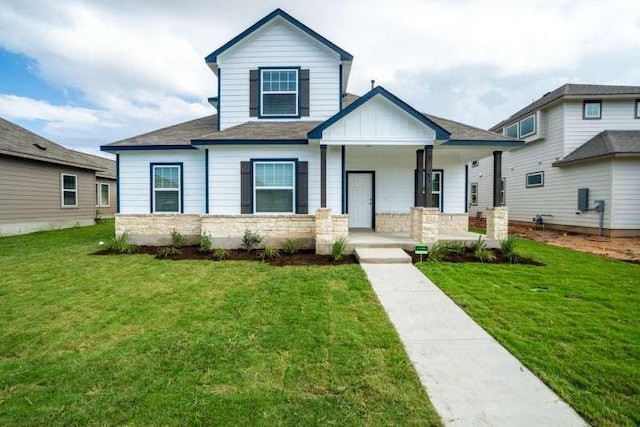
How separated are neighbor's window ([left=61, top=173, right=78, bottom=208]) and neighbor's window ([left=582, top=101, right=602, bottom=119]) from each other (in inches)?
1024

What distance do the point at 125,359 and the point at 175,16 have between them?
524 inches

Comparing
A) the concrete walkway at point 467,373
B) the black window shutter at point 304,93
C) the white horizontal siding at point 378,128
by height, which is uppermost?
the black window shutter at point 304,93

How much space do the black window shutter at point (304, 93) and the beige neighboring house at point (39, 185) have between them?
12197 mm

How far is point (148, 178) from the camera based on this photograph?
10328 millimetres

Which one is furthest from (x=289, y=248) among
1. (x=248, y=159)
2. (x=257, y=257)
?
(x=248, y=159)

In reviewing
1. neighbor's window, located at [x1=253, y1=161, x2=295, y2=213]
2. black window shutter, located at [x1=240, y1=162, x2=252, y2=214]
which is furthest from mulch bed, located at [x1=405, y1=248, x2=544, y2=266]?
black window shutter, located at [x1=240, y1=162, x2=252, y2=214]

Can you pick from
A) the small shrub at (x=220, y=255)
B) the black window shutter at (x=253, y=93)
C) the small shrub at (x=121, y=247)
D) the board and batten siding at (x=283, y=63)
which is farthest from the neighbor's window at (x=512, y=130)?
the small shrub at (x=121, y=247)

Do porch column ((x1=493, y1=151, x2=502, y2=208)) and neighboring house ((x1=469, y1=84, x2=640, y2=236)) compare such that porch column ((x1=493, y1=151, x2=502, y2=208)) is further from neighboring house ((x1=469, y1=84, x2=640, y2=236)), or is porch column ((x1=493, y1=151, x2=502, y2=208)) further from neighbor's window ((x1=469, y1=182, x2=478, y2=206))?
neighbor's window ((x1=469, y1=182, x2=478, y2=206))

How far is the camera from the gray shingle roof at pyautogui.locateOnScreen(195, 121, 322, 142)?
9359 mm

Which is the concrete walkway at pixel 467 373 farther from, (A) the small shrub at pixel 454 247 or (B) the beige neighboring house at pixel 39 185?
(B) the beige neighboring house at pixel 39 185

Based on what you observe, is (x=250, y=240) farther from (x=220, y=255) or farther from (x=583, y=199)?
(x=583, y=199)

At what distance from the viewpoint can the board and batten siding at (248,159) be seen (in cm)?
962

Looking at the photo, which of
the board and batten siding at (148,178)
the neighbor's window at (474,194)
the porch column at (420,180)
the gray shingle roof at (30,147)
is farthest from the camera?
the neighbor's window at (474,194)

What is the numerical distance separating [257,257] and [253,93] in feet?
20.1
